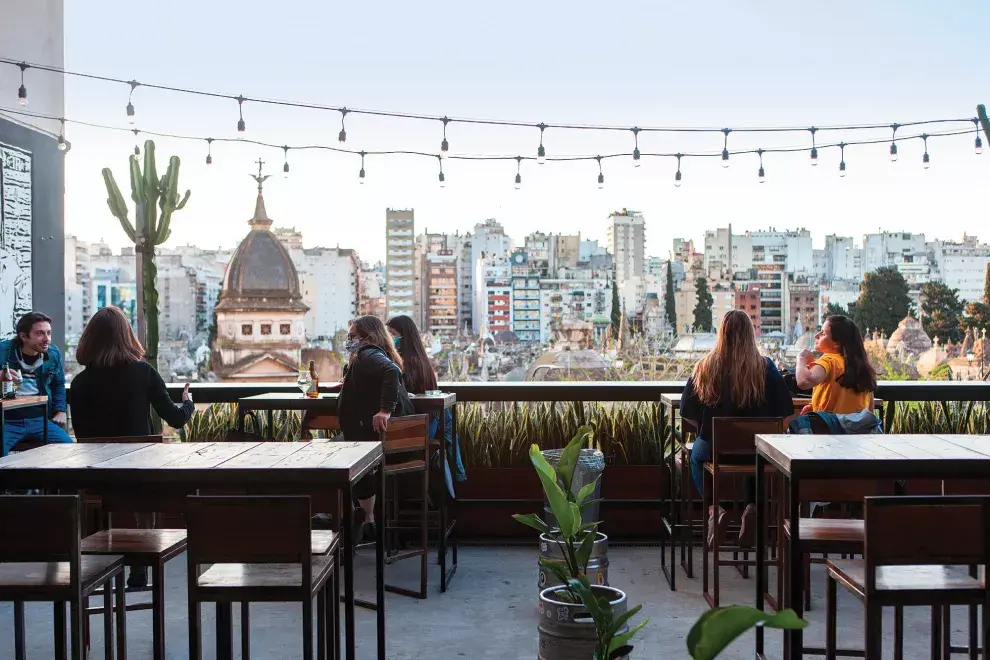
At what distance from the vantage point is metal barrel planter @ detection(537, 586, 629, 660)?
10.8ft

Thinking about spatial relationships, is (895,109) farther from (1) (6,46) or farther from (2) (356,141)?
(1) (6,46)

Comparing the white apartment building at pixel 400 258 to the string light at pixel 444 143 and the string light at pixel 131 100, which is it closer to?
the string light at pixel 444 143

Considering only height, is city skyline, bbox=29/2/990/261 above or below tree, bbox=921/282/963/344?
above

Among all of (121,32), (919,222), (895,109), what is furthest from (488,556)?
(919,222)

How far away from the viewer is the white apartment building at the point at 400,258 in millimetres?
14030

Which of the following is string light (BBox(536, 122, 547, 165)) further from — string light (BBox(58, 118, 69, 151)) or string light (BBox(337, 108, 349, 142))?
string light (BBox(58, 118, 69, 151))

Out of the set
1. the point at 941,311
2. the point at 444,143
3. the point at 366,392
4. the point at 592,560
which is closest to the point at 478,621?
the point at 592,560

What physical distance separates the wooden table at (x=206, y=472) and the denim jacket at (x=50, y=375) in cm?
247

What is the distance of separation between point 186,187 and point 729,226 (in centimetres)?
1076

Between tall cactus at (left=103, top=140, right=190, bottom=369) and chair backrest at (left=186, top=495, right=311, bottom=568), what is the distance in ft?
16.4

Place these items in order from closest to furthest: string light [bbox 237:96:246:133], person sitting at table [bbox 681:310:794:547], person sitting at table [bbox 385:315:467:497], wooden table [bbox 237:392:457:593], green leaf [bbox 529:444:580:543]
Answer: green leaf [bbox 529:444:580:543] < person sitting at table [bbox 681:310:794:547] < wooden table [bbox 237:392:457:593] < person sitting at table [bbox 385:315:467:497] < string light [bbox 237:96:246:133]

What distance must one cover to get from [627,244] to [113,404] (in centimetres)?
1168

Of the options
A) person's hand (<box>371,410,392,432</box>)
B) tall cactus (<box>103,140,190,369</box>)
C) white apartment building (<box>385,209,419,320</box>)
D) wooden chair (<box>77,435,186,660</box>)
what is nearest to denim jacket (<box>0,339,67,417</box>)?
tall cactus (<box>103,140,190,369</box>)

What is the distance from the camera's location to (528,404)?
6215 mm
